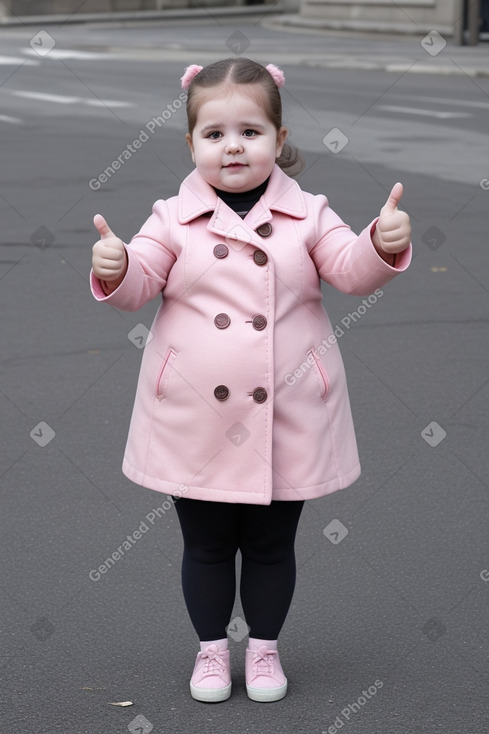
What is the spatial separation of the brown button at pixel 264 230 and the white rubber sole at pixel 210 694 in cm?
119

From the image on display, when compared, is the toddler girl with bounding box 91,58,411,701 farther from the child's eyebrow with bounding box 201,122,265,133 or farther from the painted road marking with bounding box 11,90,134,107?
the painted road marking with bounding box 11,90,134,107

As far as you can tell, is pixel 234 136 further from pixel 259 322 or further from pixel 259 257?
pixel 259 322

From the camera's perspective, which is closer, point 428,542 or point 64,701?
point 64,701

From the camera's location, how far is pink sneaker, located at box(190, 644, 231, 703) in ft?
11.1

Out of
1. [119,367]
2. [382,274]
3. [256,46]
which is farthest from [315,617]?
[256,46]

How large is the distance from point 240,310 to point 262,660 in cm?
96

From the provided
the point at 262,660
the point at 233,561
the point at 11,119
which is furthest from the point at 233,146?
the point at 11,119

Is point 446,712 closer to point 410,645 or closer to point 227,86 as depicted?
point 410,645

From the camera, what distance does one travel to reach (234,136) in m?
3.07

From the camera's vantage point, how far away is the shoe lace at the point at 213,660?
3420 mm

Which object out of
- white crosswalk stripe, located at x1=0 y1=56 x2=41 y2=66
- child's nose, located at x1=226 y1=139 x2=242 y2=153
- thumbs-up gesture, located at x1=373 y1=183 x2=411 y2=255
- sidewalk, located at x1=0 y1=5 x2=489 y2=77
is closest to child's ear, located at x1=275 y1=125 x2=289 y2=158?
child's nose, located at x1=226 y1=139 x2=242 y2=153

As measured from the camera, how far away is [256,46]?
30062mm

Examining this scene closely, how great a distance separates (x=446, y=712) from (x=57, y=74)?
21.0 metres

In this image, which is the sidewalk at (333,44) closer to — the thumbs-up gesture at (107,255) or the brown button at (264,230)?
the brown button at (264,230)
